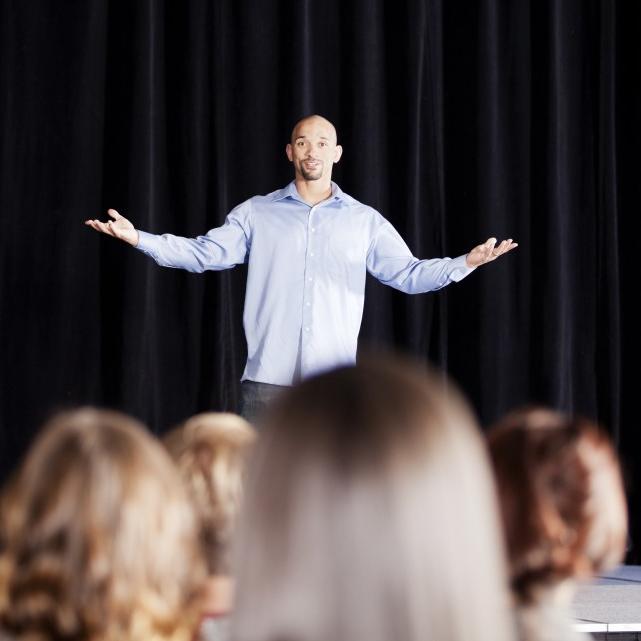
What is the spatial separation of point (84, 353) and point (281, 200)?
40.6 inches

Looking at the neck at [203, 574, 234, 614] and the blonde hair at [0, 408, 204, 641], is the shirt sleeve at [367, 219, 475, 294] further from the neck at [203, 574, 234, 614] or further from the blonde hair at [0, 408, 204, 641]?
the blonde hair at [0, 408, 204, 641]

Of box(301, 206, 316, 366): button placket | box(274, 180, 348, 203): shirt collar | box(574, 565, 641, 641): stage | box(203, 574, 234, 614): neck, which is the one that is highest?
box(274, 180, 348, 203): shirt collar

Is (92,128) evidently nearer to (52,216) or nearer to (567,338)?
(52,216)

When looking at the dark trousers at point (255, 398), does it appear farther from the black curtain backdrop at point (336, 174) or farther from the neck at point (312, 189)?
the black curtain backdrop at point (336, 174)

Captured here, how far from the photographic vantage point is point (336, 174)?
4512 millimetres

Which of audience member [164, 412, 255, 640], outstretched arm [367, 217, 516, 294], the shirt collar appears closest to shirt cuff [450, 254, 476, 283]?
outstretched arm [367, 217, 516, 294]

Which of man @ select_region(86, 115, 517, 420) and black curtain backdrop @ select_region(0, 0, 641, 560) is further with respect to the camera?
black curtain backdrop @ select_region(0, 0, 641, 560)

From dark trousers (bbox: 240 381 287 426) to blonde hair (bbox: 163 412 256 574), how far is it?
6.19 ft

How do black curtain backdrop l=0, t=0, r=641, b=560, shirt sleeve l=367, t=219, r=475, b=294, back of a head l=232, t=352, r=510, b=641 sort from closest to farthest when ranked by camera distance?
1. back of a head l=232, t=352, r=510, b=641
2. shirt sleeve l=367, t=219, r=475, b=294
3. black curtain backdrop l=0, t=0, r=641, b=560

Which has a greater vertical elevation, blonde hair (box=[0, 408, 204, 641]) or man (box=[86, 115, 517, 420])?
man (box=[86, 115, 517, 420])

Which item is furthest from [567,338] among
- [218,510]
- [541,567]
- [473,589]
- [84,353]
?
[473,589]

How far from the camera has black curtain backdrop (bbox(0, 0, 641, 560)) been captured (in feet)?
13.8

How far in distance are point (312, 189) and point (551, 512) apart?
2.61 meters

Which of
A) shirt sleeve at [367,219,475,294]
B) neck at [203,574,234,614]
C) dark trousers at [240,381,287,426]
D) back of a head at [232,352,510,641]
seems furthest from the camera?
shirt sleeve at [367,219,475,294]
